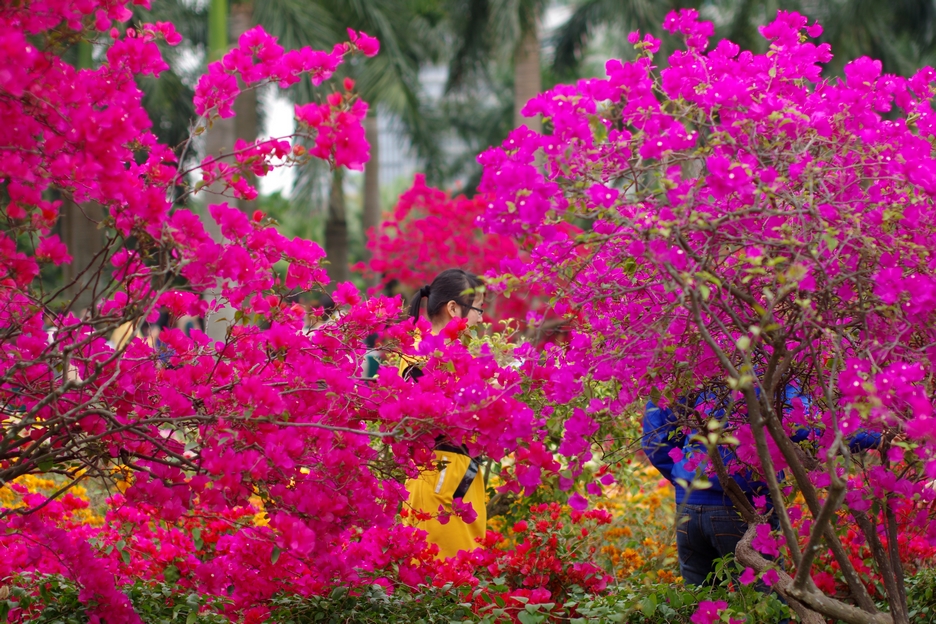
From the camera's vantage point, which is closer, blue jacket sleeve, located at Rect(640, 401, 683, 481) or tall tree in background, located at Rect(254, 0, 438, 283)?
blue jacket sleeve, located at Rect(640, 401, 683, 481)

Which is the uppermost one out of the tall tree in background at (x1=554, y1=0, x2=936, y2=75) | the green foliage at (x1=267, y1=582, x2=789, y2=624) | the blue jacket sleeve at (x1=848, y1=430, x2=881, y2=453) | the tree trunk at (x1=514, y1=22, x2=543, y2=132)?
the tall tree in background at (x1=554, y1=0, x2=936, y2=75)

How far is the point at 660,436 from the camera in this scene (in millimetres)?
3141

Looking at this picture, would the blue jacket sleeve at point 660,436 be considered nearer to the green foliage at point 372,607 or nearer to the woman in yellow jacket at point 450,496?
the woman in yellow jacket at point 450,496

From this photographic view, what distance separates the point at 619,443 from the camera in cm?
281

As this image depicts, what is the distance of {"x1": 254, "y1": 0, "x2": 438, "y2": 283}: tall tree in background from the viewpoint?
10922mm

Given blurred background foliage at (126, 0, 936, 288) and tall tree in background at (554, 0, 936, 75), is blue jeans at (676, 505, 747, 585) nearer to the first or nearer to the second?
blurred background foliage at (126, 0, 936, 288)

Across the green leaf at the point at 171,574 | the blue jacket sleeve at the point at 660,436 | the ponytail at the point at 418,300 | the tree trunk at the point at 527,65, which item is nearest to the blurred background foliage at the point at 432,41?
the tree trunk at the point at 527,65

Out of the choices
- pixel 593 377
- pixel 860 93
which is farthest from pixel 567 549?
pixel 860 93

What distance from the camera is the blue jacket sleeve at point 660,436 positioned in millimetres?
2924

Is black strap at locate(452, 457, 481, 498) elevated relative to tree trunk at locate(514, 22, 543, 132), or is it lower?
lower

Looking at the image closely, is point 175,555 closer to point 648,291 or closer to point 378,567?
point 378,567

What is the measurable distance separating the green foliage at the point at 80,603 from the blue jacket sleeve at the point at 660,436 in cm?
158

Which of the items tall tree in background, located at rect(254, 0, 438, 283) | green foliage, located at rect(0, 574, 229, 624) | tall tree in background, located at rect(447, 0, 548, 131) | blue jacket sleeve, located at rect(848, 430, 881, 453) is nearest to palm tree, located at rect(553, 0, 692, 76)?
tall tree in background, located at rect(447, 0, 548, 131)

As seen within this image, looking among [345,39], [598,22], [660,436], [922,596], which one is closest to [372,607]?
[660,436]
